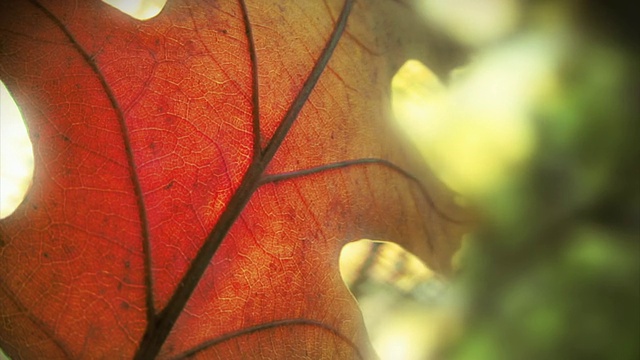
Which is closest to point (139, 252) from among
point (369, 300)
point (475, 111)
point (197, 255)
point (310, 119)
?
point (197, 255)

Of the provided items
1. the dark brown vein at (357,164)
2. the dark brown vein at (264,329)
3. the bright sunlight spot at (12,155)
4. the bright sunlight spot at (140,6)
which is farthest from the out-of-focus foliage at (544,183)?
the bright sunlight spot at (12,155)

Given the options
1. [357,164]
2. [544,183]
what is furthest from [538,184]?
[357,164]

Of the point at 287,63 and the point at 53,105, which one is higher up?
the point at 287,63

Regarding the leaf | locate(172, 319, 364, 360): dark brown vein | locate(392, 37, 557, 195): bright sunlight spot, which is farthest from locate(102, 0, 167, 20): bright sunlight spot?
locate(392, 37, 557, 195): bright sunlight spot

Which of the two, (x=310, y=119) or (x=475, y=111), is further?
(x=475, y=111)

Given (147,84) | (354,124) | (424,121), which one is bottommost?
(147,84)

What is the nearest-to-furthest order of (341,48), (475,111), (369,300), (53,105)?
(53,105) → (341,48) → (369,300) → (475,111)

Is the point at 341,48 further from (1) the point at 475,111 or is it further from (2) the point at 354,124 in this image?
(1) the point at 475,111
